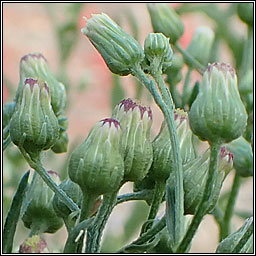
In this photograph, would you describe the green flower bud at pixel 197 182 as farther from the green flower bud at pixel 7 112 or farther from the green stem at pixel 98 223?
the green flower bud at pixel 7 112

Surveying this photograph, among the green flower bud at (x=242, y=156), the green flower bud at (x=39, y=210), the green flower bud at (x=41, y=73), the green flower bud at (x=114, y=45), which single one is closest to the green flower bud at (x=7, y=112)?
the green flower bud at (x=41, y=73)

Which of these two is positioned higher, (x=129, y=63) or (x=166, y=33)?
(x=166, y=33)

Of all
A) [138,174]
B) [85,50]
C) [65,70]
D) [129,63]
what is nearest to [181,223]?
[138,174]

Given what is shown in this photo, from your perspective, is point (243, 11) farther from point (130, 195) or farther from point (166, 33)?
point (130, 195)

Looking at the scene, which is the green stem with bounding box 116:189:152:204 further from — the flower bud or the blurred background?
the blurred background

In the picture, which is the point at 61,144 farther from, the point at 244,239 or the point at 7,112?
the point at 244,239
